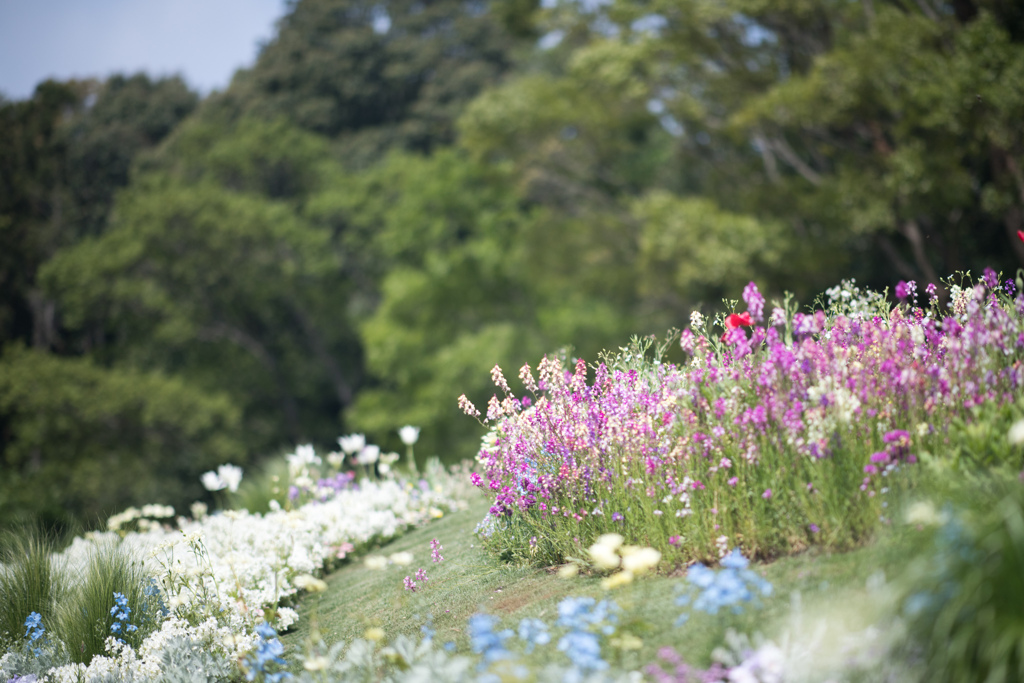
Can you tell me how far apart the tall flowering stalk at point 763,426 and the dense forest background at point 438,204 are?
26.4ft

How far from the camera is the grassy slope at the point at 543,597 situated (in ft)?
9.18

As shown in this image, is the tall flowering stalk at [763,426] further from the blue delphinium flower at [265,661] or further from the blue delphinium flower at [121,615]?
the blue delphinium flower at [121,615]

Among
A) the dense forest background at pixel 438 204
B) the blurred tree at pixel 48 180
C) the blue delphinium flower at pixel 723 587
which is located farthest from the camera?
the blurred tree at pixel 48 180

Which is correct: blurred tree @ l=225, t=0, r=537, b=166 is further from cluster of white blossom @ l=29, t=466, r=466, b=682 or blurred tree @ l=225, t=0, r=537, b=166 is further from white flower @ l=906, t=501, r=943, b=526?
white flower @ l=906, t=501, r=943, b=526

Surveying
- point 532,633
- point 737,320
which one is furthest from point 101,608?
point 737,320

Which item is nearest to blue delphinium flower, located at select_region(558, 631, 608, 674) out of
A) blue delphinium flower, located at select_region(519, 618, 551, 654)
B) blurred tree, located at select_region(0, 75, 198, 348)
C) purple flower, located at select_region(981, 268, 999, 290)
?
blue delphinium flower, located at select_region(519, 618, 551, 654)

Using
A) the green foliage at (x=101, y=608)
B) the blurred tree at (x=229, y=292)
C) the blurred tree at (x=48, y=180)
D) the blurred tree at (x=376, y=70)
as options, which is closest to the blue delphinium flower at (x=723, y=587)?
the green foliage at (x=101, y=608)

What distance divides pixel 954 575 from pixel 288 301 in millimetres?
23712

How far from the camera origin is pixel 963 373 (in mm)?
3469

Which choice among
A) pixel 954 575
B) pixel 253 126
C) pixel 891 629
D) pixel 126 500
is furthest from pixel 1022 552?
pixel 253 126

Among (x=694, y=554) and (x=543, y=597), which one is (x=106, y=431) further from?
(x=694, y=554)

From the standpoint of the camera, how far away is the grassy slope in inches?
110

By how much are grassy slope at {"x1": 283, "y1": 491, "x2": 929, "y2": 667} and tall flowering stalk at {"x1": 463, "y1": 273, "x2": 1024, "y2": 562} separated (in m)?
0.23

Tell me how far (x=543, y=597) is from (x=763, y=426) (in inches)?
55.0
